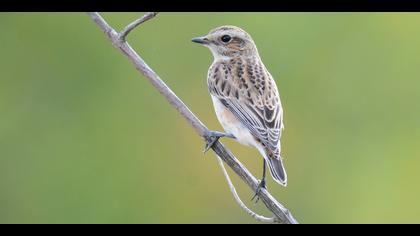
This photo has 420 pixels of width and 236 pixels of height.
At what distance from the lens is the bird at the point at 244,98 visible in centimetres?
637

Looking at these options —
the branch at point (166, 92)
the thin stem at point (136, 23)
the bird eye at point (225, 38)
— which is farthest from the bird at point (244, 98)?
the thin stem at point (136, 23)

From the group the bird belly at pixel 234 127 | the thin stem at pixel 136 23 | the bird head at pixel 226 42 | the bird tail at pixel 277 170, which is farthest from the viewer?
the bird head at pixel 226 42

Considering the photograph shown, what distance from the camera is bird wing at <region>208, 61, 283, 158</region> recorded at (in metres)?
6.46

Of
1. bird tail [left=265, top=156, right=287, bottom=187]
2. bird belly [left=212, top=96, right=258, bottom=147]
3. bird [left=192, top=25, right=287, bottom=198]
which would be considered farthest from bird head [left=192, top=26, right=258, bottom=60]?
bird tail [left=265, top=156, right=287, bottom=187]

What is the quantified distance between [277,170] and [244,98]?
0.91 meters

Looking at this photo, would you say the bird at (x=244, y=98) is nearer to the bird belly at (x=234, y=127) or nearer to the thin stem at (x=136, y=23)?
the bird belly at (x=234, y=127)

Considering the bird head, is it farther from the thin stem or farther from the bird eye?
the thin stem

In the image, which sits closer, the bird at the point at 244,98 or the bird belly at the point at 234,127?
the bird at the point at 244,98

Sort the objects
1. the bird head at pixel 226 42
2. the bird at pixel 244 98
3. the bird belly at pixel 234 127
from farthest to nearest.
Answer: the bird head at pixel 226 42 → the bird belly at pixel 234 127 → the bird at pixel 244 98
